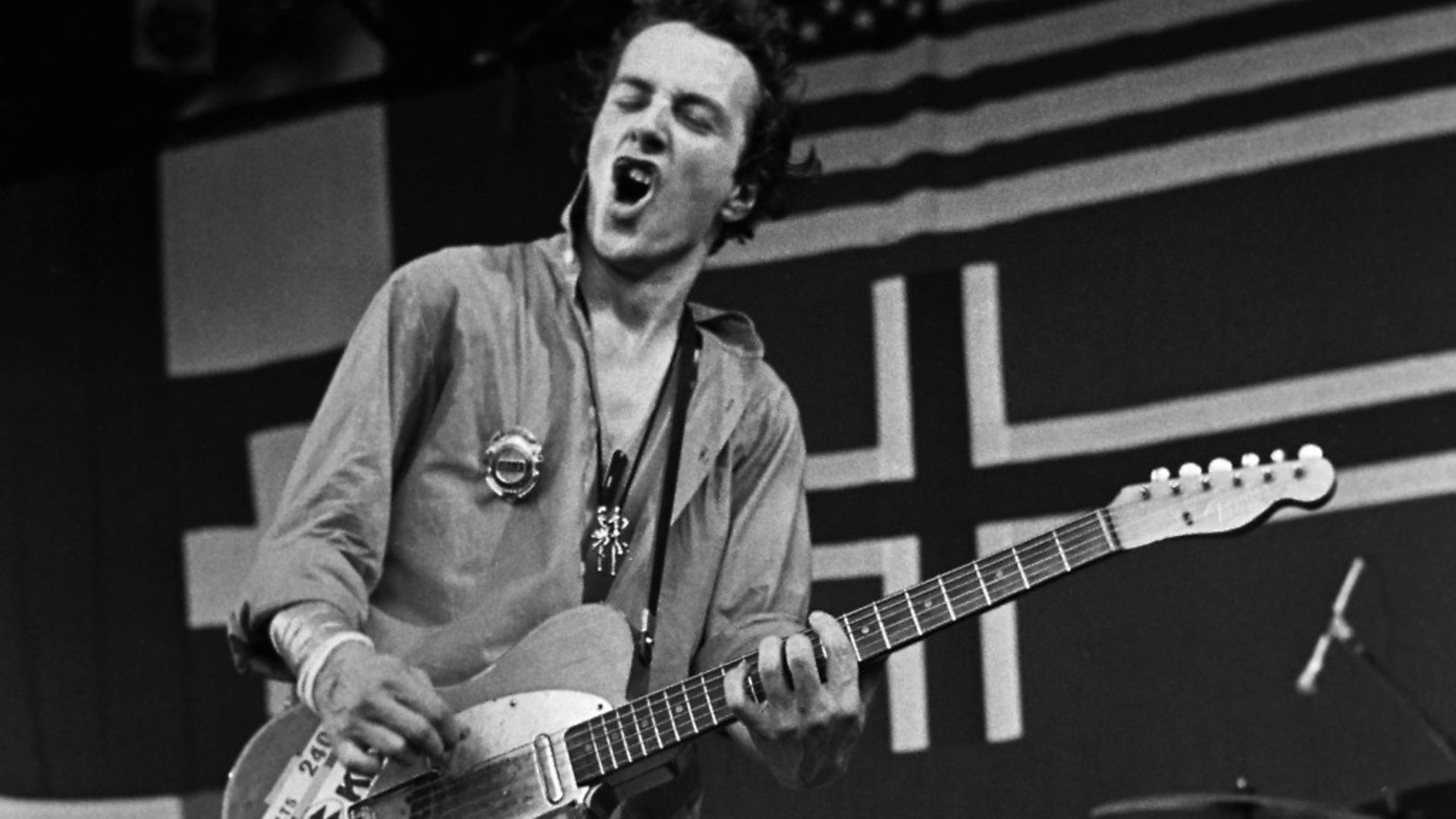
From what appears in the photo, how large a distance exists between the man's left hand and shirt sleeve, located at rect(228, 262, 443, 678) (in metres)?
0.52

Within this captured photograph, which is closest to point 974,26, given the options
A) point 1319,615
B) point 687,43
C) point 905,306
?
point 905,306

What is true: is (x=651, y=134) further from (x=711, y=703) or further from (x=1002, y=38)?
(x=1002, y=38)

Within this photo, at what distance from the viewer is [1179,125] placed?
4043 millimetres

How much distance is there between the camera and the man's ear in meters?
3.51

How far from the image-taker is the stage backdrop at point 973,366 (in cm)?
373

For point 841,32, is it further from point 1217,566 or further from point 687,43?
point 1217,566

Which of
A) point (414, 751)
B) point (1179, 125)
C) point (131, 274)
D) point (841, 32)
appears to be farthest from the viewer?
point (131, 274)

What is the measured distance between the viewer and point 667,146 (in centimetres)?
337

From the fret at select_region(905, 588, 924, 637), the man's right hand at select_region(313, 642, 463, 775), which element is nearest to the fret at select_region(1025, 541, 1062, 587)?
the fret at select_region(905, 588, 924, 637)

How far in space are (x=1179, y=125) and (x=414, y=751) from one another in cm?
195

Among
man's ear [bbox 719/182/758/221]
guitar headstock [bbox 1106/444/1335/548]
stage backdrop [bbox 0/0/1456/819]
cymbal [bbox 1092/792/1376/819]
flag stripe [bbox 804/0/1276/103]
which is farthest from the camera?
flag stripe [bbox 804/0/1276/103]

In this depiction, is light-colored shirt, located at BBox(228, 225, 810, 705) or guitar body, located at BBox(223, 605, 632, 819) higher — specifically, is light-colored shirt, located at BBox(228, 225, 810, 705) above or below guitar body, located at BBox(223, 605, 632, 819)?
above

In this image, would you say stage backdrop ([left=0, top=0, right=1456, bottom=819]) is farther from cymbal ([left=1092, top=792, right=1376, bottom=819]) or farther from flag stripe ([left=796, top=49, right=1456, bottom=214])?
cymbal ([left=1092, top=792, right=1376, bottom=819])

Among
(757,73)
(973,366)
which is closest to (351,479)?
(757,73)
